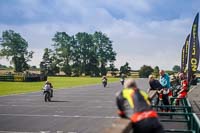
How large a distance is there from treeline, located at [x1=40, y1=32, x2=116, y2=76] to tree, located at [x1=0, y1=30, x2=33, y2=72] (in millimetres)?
7294

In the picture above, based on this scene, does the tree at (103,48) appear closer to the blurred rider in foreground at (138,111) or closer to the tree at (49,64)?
the tree at (49,64)

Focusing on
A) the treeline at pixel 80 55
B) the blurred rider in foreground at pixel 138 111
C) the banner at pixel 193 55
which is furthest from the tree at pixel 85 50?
the blurred rider in foreground at pixel 138 111

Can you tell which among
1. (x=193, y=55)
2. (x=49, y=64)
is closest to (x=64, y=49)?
(x=49, y=64)

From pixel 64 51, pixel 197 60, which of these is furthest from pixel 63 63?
pixel 197 60

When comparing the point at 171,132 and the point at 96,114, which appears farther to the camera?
the point at 96,114

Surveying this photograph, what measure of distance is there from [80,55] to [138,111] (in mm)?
143203

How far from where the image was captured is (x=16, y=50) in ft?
465

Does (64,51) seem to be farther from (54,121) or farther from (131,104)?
(131,104)

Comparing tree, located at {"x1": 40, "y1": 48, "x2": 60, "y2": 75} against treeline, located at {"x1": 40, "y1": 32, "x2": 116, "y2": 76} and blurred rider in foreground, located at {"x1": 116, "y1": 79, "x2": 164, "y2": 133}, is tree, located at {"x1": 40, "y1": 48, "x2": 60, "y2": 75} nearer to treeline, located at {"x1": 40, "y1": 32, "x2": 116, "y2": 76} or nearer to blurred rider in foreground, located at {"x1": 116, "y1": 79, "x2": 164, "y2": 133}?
treeline, located at {"x1": 40, "y1": 32, "x2": 116, "y2": 76}

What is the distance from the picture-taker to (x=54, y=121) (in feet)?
53.3

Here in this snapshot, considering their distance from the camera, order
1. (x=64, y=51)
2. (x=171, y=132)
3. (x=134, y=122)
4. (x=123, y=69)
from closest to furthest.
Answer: (x=134, y=122)
(x=171, y=132)
(x=64, y=51)
(x=123, y=69)

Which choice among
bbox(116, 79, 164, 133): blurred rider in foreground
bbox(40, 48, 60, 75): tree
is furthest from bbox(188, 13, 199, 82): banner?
bbox(40, 48, 60, 75): tree

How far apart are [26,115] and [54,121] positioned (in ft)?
9.42

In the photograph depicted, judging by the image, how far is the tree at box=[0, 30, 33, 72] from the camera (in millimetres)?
139625
